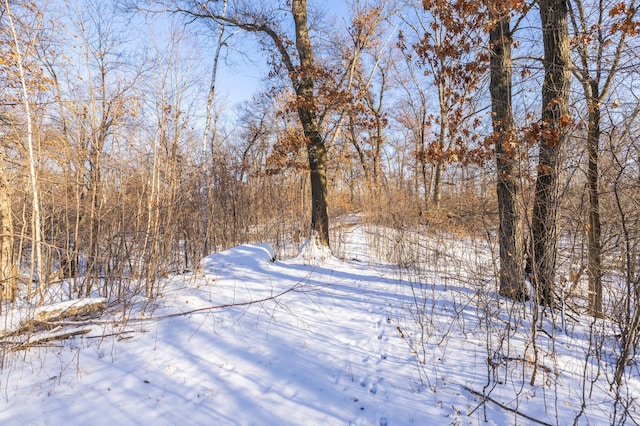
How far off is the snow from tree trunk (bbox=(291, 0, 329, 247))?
12.2ft

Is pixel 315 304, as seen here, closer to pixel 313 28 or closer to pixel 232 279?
pixel 232 279

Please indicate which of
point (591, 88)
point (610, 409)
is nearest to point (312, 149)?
point (591, 88)

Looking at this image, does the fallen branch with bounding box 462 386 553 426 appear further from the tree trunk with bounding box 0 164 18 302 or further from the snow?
the tree trunk with bounding box 0 164 18 302

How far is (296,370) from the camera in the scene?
2930 millimetres

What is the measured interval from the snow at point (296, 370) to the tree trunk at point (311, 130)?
12.2 ft

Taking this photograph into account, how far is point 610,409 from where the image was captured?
91.4 inches

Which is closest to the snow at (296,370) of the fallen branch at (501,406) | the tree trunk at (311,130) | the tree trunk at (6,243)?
the fallen branch at (501,406)

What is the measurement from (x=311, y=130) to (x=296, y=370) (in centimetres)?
618

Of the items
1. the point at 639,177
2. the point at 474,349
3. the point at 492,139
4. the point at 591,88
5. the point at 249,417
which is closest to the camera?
the point at 249,417

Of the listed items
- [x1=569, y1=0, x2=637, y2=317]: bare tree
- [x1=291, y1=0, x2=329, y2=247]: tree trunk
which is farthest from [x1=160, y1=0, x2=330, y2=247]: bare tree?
[x1=569, y1=0, x2=637, y2=317]: bare tree

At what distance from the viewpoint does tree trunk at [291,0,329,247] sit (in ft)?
25.9

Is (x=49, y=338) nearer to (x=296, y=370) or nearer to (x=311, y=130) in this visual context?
(x=296, y=370)

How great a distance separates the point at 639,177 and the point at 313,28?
9.06 meters

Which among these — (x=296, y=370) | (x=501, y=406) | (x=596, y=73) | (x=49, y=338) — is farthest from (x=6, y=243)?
(x=596, y=73)
